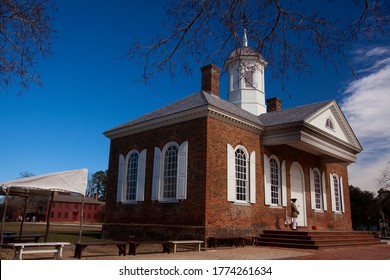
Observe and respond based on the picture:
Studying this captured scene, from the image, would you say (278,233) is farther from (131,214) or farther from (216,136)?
(131,214)

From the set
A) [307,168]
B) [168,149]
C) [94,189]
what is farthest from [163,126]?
[94,189]

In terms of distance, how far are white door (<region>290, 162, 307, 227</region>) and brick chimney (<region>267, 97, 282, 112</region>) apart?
546cm

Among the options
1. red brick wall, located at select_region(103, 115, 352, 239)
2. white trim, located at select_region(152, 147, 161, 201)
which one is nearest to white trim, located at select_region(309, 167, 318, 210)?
red brick wall, located at select_region(103, 115, 352, 239)

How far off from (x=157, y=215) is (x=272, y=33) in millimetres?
12276

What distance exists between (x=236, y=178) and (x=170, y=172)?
3.03 meters

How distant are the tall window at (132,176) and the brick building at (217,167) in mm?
52

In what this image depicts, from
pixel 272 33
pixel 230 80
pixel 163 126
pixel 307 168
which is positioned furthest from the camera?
pixel 230 80

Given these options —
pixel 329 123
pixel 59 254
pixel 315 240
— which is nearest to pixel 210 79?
pixel 329 123

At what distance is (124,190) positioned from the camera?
61.3ft

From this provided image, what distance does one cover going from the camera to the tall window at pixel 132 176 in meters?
18.3

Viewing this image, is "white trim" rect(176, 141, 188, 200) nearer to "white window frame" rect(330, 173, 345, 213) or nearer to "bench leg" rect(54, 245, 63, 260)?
"bench leg" rect(54, 245, 63, 260)

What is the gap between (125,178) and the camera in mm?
18766

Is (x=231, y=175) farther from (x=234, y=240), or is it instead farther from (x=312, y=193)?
(x=312, y=193)

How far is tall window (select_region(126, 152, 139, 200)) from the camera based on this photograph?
18.3 metres
